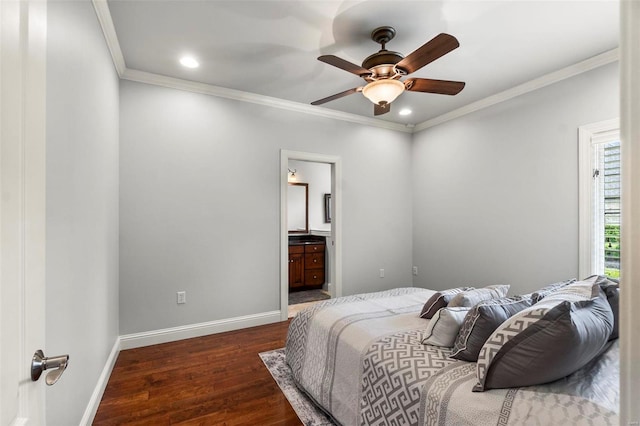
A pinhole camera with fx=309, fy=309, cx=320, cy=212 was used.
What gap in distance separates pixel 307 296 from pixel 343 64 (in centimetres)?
367

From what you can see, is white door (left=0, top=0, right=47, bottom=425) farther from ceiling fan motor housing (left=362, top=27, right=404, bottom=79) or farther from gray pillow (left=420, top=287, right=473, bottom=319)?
ceiling fan motor housing (left=362, top=27, right=404, bottom=79)

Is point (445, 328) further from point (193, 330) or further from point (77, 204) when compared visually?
point (193, 330)

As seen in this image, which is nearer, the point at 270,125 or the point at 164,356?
the point at 164,356

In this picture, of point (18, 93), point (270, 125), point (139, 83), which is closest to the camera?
point (18, 93)

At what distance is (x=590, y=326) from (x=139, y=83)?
3.82 m

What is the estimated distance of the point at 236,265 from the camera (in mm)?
3527

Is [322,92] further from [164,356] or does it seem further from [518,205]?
[164,356]

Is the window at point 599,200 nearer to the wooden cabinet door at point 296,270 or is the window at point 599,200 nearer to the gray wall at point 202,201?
the gray wall at point 202,201

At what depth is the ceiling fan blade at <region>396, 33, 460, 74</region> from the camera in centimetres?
187

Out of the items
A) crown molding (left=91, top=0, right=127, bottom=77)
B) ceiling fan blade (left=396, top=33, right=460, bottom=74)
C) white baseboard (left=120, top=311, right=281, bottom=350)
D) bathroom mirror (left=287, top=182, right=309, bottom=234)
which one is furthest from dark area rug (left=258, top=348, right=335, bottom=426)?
bathroom mirror (left=287, top=182, right=309, bottom=234)

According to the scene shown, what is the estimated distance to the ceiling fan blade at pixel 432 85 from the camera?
7.82 feet

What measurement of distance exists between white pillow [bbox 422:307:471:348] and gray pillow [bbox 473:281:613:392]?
11.5 inches

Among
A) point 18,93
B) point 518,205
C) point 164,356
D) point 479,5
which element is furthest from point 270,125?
point 18,93

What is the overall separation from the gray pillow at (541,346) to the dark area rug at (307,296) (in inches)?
139
